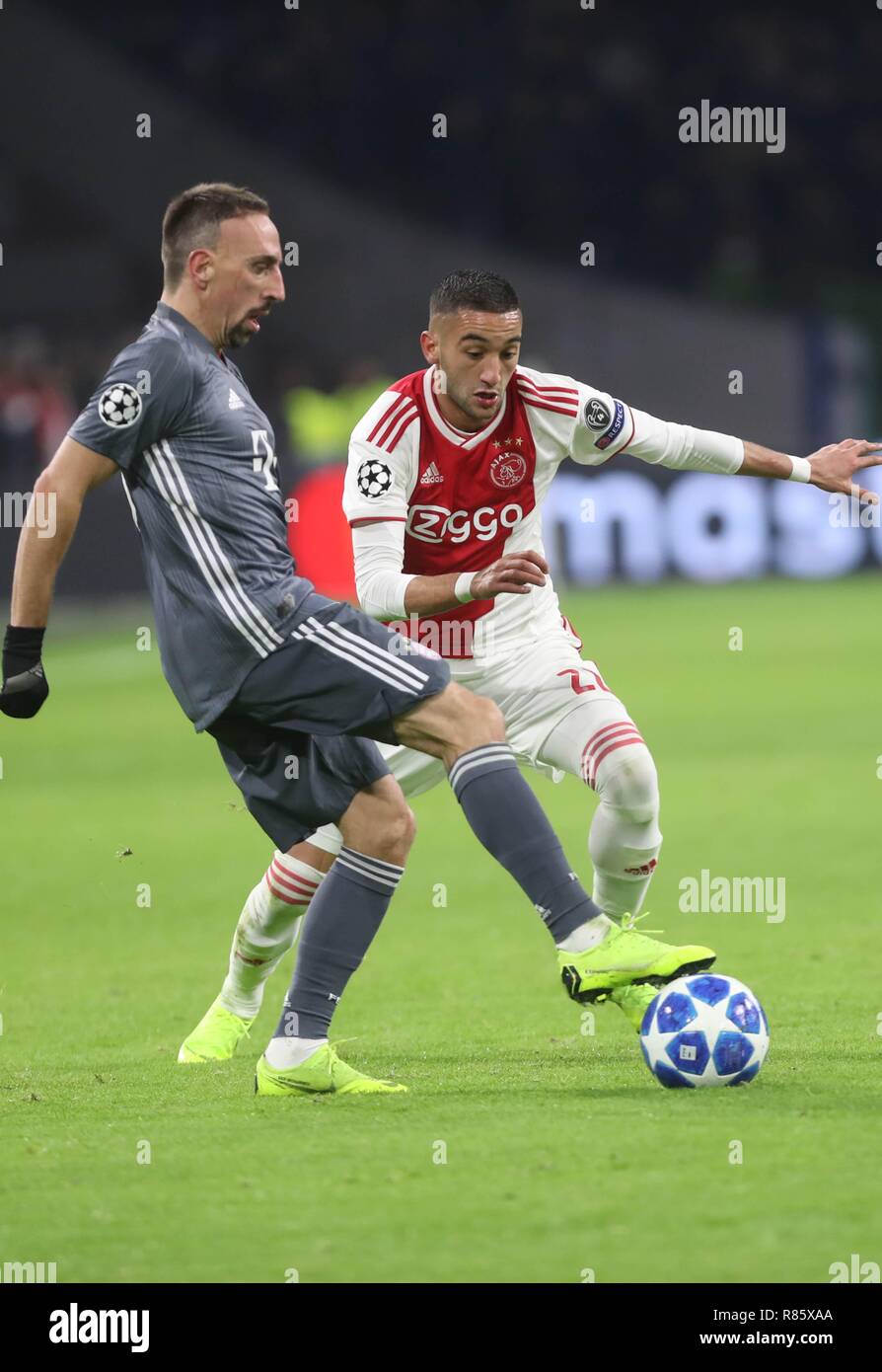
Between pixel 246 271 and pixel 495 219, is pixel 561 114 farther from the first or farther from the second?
pixel 246 271

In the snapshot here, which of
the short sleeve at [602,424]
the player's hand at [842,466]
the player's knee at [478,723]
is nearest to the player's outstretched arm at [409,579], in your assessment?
the player's knee at [478,723]

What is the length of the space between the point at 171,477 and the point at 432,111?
2910cm

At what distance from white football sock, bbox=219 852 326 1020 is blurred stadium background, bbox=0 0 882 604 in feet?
53.1

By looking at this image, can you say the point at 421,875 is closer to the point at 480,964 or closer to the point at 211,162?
the point at 480,964

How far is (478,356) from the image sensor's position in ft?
18.3

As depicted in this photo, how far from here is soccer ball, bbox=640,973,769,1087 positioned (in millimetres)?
4754

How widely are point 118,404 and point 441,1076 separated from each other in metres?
1.88

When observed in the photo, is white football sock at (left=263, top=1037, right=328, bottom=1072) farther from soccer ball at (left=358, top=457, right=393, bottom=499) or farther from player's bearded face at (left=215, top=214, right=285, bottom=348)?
player's bearded face at (left=215, top=214, right=285, bottom=348)

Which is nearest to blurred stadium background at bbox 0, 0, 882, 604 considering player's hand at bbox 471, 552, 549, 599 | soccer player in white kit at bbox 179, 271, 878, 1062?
soccer player in white kit at bbox 179, 271, 878, 1062

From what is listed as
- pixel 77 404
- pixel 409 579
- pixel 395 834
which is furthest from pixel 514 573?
pixel 77 404

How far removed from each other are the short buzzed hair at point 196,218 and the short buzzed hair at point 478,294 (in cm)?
69

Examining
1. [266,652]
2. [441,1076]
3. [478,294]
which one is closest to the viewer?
[266,652]

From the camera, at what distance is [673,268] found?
32562mm
